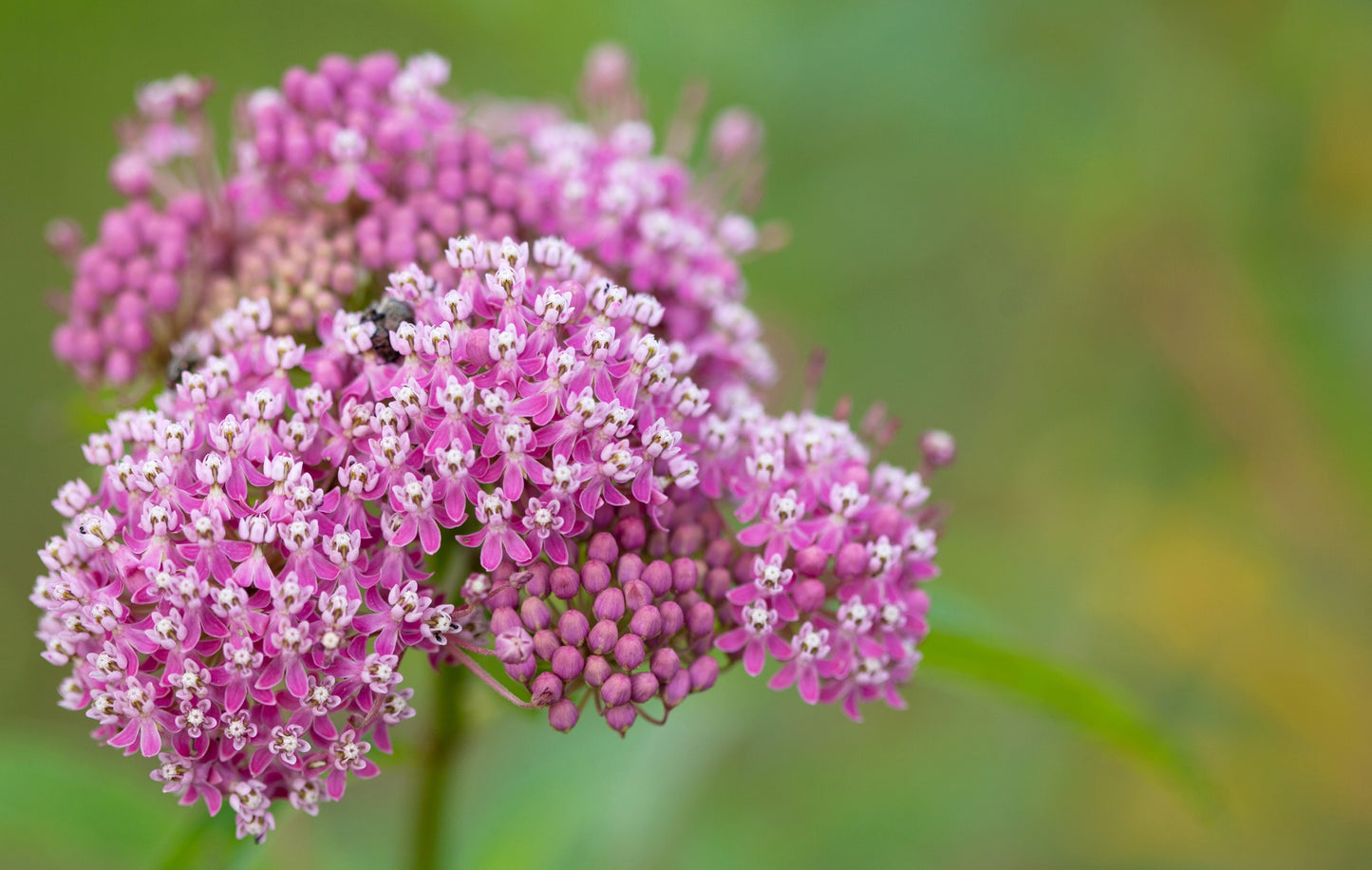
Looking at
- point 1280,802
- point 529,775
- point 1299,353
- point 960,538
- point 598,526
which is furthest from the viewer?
point 960,538

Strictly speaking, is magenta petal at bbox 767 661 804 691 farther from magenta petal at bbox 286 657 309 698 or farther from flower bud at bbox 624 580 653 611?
magenta petal at bbox 286 657 309 698

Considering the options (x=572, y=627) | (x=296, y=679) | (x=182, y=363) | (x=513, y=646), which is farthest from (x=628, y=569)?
(x=182, y=363)

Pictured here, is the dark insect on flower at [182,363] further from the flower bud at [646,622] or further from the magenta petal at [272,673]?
the flower bud at [646,622]

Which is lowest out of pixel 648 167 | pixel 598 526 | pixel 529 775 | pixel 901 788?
pixel 529 775

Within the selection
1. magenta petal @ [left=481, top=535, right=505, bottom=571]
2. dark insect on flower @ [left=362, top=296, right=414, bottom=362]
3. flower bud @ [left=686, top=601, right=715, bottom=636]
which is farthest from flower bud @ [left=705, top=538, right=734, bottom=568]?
dark insect on flower @ [left=362, top=296, right=414, bottom=362]

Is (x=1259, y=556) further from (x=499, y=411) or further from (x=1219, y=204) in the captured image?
(x=499, y=411)

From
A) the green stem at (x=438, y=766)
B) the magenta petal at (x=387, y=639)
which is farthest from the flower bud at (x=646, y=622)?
the green stem at (x=438, y=766)

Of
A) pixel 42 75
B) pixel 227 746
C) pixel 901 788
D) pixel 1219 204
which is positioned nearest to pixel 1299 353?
pixel 1219 204
